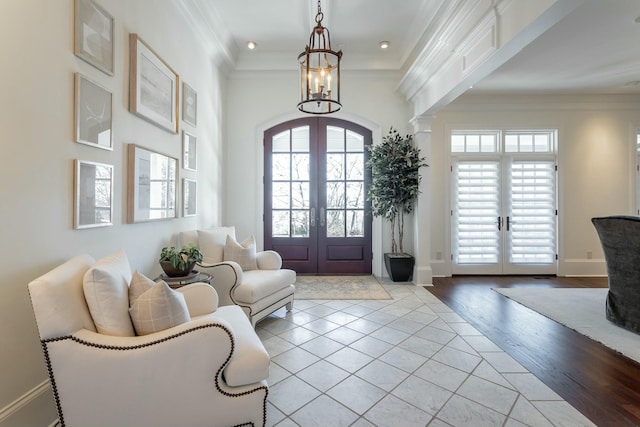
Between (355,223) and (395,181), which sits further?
(355,223)

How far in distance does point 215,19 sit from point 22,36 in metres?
2.76

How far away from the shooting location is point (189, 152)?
3.52 meters

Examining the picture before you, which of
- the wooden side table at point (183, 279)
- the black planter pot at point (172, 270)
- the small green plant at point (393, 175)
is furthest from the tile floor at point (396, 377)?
the small green plant at point (393, 175)

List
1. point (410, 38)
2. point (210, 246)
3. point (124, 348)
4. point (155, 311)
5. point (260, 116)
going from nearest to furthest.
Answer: point (124, 348), point (155, 311), point (210, 246), point (410, 38), point (260, 116)

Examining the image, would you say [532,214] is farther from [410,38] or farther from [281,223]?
[281,223]

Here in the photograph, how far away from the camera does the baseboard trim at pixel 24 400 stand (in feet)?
4.79

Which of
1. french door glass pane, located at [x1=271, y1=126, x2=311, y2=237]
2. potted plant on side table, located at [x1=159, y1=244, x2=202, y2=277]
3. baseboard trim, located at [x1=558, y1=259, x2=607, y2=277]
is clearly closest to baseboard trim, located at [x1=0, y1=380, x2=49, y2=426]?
potted plant on side table, located at [x1=159, y1=244, x2=202, y2=277]

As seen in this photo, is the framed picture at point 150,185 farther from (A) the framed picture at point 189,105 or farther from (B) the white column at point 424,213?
(B) the white column at point 424,213

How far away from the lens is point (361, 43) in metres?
4.54

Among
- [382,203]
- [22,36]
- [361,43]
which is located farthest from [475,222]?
[22,36]

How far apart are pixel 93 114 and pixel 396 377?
2.69 metres

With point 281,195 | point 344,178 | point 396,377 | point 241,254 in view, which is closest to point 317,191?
point 344,178

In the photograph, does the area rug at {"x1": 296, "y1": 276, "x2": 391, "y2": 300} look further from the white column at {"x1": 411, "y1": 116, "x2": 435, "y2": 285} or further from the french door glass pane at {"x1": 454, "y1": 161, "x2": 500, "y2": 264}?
the french door glass pane at {"x1": 454, "y1": 161, "x2": 500, "y2": 264}

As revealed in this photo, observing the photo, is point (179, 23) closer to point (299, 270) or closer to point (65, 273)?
point (65, 273)
